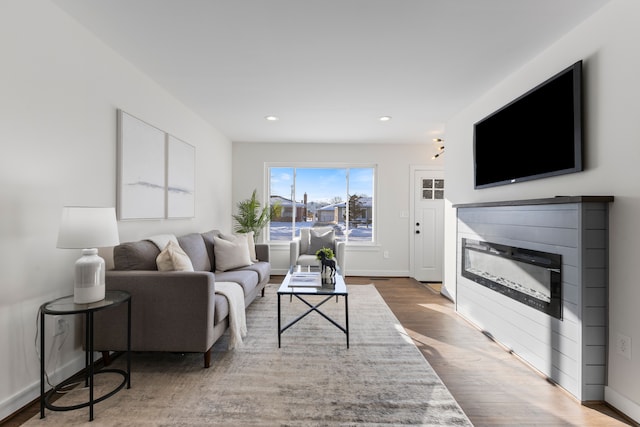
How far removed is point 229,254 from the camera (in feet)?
12.0

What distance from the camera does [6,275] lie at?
5.77 ft

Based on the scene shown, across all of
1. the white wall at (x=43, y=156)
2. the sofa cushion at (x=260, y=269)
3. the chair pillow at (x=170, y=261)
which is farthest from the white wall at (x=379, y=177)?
the chair pillow at (x=170, y=261)

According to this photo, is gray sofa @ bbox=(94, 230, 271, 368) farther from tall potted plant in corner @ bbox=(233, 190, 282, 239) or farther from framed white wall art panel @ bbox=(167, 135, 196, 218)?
tall potted plant in corner @ bbox=(233, 190, 282, 239)

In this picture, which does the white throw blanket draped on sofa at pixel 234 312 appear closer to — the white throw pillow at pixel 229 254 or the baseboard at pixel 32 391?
the white throw pillow at pixel 229 254

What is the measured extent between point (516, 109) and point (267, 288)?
3753 mm

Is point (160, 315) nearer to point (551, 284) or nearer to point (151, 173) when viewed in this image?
point (151, 173)

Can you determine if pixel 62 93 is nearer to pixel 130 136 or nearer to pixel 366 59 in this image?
pixel 130 136

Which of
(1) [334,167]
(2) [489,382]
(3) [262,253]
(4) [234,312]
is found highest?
(1) [334,167]

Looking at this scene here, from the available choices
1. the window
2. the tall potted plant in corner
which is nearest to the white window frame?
the window

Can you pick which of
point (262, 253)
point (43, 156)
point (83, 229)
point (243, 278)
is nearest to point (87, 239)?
point (83, 229)

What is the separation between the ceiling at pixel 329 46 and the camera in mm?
1995

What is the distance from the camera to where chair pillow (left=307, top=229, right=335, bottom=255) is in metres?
5.14

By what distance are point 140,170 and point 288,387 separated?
229 centimetres

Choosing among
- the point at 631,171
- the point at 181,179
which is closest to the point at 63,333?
the point at 181,179
